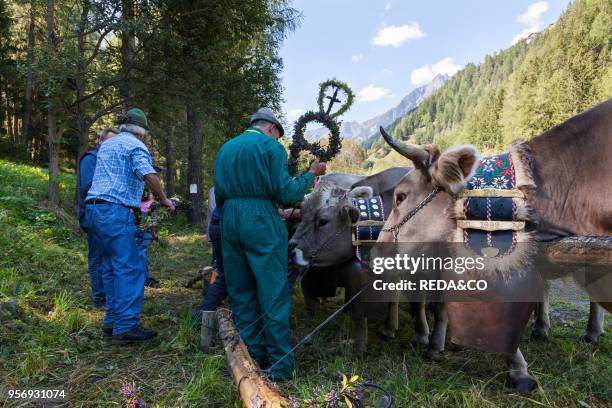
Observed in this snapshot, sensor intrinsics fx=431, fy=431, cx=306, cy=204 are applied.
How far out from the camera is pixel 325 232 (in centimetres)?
441

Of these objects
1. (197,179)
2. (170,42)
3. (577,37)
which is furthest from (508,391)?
(577,37)

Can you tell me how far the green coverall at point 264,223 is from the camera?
133 inches

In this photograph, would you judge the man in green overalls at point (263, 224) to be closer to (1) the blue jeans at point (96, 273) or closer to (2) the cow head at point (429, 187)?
(2) the cow head at point (429, 187)

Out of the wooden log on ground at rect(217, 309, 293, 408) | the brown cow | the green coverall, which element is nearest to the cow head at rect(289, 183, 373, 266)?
the green coverall

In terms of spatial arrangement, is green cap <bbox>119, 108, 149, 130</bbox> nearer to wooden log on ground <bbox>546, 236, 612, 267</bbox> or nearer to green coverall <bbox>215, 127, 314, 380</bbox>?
green coverall <bbox>215, 127, 314, 380</bbox>

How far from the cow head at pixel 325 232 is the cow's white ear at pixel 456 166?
164cm

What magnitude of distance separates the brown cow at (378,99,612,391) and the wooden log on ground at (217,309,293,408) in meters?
1.43

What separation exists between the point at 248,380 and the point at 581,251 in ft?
6.34

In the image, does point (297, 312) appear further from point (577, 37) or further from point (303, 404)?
point (577, 37)

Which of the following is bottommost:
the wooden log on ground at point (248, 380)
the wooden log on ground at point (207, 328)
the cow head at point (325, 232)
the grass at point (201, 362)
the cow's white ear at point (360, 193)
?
the grass at point (201, 362)

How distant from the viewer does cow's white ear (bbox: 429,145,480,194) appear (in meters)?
2.62

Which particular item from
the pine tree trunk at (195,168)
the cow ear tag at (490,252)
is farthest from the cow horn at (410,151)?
the pine tree trunk at (195,168)

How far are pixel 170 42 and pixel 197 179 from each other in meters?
6.30

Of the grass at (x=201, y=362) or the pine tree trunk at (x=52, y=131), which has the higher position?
the pine tree trunk at (x=52, y=131)
